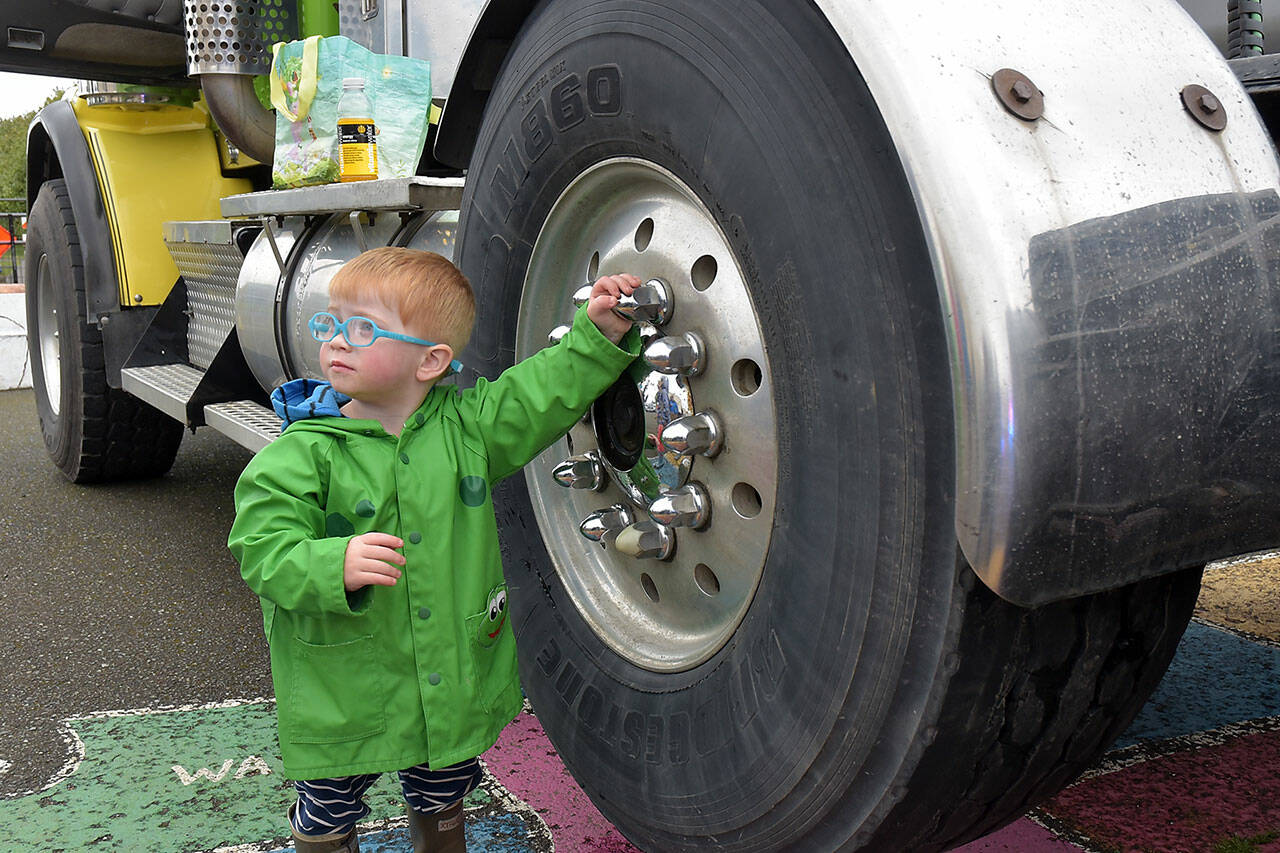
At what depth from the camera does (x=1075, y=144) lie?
103cm

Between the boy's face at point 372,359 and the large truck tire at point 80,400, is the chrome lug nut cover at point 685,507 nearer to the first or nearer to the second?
the boy's face at point 372,359

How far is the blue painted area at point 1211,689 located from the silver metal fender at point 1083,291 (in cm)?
117

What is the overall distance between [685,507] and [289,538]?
50cm

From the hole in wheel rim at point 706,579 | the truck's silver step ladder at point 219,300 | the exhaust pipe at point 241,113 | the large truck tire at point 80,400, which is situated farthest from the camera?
the large truck tire at point 80,400

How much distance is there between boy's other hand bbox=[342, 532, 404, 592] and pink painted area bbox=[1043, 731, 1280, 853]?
115 cm

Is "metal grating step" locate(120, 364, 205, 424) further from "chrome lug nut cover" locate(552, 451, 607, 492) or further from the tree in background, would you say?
the tree in background

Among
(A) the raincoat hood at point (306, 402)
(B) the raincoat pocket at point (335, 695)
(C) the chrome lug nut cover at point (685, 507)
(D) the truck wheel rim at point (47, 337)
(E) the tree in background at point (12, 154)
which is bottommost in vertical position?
(E) the tree in background at point (12, 154)

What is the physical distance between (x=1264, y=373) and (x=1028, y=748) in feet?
1.44

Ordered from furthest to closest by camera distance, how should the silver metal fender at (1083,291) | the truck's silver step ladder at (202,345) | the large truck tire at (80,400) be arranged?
the large truck tire at (80,400) → the truck's silver step ladder at (202,345) → the silver metal fender at (1083,291)

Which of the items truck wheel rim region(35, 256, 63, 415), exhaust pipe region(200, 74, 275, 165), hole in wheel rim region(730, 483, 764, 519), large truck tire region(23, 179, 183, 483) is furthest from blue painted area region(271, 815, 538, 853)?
truck wheel rim region(35, 256, 63, 415)

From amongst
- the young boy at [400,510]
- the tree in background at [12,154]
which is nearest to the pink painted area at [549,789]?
the young boy at [400,510]

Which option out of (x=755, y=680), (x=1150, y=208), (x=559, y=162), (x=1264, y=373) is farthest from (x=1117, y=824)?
(x=559, y=162)

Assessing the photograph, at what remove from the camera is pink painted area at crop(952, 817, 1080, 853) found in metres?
1.71

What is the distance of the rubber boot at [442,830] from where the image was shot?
1.69 meters
